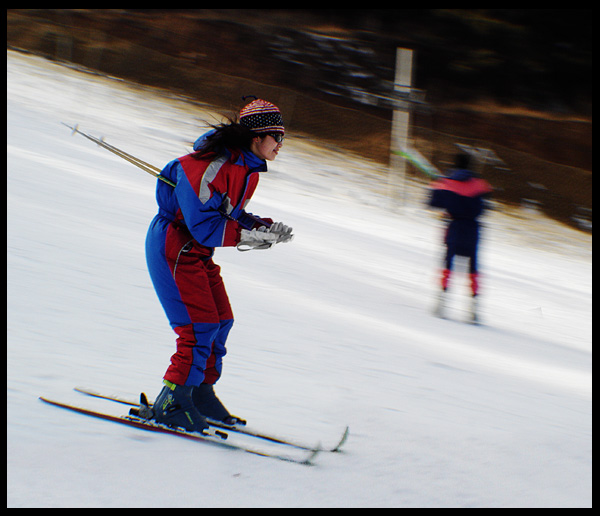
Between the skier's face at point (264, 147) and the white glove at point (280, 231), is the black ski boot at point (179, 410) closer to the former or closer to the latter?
the white glove at point (280, 231)

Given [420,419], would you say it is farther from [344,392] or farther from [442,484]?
[442,484]

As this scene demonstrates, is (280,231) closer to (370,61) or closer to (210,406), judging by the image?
(210,406)

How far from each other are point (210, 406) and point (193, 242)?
2.66ft

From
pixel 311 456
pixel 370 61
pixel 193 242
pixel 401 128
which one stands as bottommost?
pixel 311 456

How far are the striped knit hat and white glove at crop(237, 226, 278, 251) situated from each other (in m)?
0.43

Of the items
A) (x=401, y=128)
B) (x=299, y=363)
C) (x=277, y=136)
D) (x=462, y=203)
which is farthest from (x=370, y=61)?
(x=277, y=136)

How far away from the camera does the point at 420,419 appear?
375 centimetres

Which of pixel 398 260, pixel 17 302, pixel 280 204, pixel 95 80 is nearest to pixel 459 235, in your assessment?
pixel 398 260

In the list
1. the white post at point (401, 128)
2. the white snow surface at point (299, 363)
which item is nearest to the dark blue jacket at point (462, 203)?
the white snow surface at point (299, 363)

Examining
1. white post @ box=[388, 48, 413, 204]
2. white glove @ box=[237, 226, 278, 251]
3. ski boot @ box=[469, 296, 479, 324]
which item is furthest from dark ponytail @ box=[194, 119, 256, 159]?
white post @ box=[388, 48, 413, 204]

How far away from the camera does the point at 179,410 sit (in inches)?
118

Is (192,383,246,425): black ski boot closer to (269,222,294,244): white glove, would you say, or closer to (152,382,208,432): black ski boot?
(152,382,208,432): black ski boot
